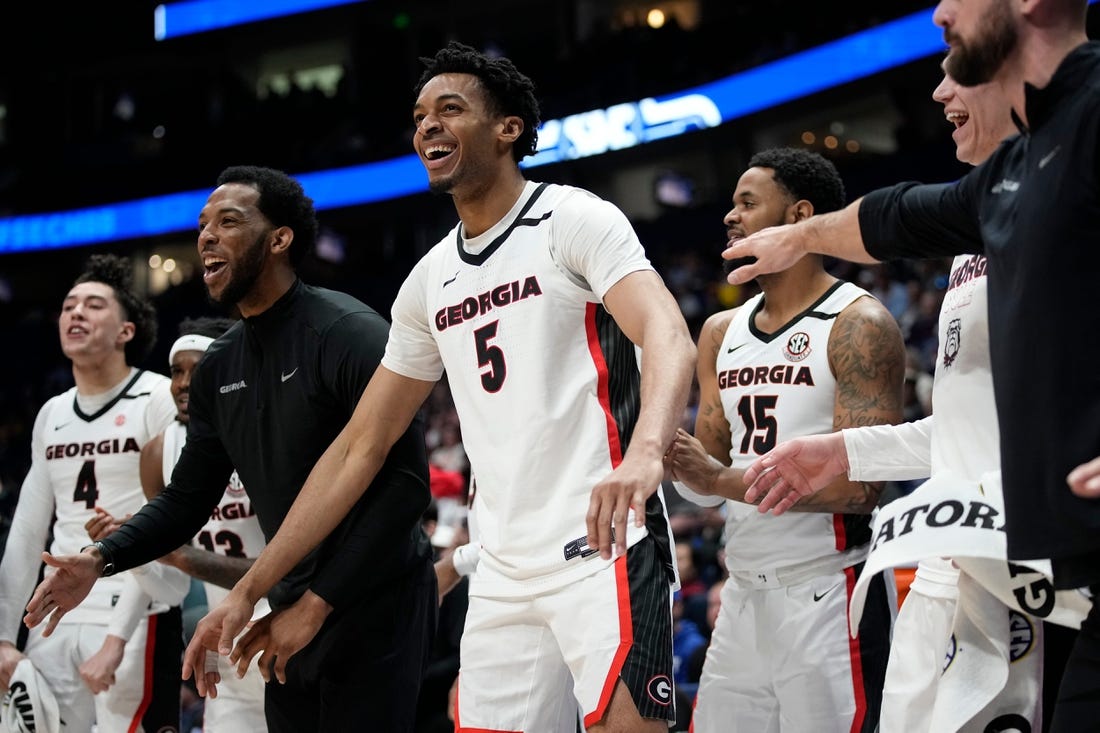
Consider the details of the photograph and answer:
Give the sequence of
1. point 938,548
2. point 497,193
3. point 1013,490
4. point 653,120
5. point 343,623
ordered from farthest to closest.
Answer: point 653,120
point 343,623
point 497,193
point 938,548
point 1013,490

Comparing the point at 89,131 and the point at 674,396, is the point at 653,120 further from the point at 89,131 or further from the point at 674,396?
the point at 674,396

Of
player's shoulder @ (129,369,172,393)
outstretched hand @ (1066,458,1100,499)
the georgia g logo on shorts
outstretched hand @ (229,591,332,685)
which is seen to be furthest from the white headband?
outstretched hand @ (1066,458,1100,499)

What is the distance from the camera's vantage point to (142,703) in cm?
555

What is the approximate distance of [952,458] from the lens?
3.25 m

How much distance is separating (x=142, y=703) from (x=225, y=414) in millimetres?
1882

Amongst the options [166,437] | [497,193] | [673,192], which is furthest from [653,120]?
[497,193]

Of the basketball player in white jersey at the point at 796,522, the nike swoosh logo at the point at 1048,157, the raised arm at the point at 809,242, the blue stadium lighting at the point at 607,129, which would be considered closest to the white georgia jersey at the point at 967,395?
the raised arm at the point at 809,242

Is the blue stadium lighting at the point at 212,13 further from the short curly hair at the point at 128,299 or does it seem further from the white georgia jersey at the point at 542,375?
the white georgia jersey at the point at 542,375

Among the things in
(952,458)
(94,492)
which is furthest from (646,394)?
(94,492)

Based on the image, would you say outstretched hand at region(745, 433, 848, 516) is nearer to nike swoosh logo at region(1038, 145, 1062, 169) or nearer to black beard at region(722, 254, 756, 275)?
black beard at region(722, 254, 756, 275)

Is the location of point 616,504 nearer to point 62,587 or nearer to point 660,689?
point 660,689

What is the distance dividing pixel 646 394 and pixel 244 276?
6.84ft

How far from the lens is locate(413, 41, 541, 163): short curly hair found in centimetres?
386

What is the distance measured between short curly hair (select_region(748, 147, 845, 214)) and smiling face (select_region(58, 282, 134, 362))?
3.49m
